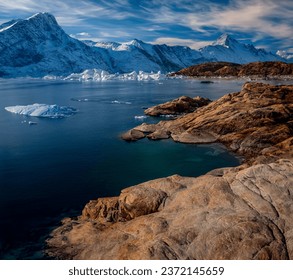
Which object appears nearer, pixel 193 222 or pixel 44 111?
pixel 193 222

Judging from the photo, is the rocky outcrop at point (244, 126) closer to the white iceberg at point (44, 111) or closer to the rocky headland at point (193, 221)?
the rocky headland at point (193, 221)

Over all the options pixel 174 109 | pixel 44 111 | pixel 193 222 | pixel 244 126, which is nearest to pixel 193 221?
pixel 193 222

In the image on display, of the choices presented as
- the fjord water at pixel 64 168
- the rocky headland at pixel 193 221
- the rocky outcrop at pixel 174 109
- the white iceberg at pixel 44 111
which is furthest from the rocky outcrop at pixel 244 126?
the white iceberg at pixel 44 111

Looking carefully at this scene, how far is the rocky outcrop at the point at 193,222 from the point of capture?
11.3 meters

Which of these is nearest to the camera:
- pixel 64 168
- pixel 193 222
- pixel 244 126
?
pixel 193 222

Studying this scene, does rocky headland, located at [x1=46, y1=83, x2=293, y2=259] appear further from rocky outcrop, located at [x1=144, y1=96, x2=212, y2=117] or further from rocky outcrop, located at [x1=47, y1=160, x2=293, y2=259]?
rocky outcrop, located at [x1=144, y1=96, x2=212, y2=117]

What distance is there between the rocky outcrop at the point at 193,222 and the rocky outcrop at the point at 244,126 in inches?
491

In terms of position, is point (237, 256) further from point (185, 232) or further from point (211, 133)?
point (211, 133)

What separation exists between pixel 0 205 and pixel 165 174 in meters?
12.5

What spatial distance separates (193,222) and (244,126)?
24.5 m

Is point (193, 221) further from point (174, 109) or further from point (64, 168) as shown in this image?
point (174, 109)

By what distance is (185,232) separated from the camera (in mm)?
12164

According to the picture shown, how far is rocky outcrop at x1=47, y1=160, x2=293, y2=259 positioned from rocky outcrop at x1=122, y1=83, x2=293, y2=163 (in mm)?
12463

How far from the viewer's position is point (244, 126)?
34906 millimetres
